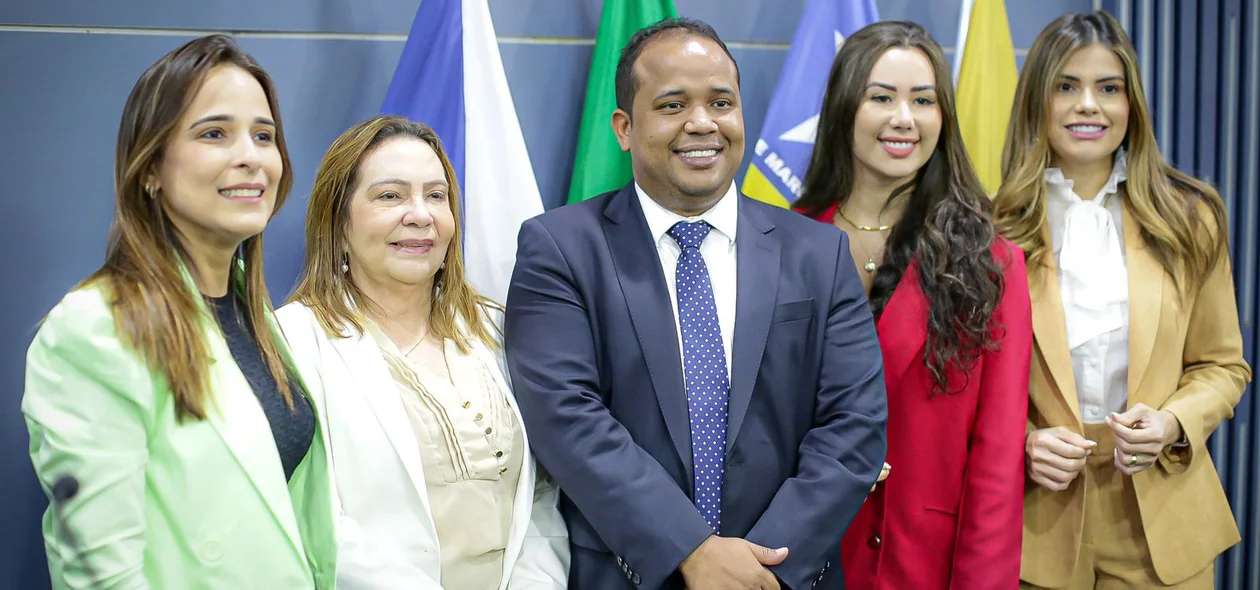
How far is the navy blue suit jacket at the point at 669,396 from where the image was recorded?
2.10 meters

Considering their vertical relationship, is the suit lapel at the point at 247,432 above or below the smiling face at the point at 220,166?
below

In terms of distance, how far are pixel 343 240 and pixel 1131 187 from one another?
1942 mm

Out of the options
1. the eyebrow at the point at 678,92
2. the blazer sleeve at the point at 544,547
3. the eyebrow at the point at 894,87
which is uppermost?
the eyebrow at the point at 678,92

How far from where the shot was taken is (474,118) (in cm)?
296

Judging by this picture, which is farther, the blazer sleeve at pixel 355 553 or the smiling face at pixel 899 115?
the smiling face at pixel 899 115

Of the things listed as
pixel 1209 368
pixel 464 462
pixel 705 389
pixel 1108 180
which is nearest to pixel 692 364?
pixel 705 389

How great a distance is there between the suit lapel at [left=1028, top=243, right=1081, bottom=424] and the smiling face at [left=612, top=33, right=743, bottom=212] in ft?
2.92

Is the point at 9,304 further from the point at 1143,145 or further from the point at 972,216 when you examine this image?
the point at 1143,145

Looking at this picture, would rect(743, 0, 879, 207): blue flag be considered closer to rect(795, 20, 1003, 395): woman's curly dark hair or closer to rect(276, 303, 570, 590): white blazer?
rect(795, 20, 1003, 395): woman's curly dark hair

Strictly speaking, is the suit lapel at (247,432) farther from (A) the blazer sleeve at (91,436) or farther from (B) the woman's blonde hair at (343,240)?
(B) the woman's blonde hair at (343,240)

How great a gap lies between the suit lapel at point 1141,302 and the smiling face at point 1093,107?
0.24 meters

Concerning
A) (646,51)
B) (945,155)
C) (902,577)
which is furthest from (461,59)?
(902,577)

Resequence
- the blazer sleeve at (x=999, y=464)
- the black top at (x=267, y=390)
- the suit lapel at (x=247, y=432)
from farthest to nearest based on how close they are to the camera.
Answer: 1. the blazer sleeve at (x=999, y=464)
2. the black top at (x=267, y=390)
3. the suit lapel at (x=247, y=432)

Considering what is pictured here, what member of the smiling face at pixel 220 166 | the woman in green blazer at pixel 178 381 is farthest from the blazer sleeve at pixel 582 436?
the smiling face at pixel 220 166
